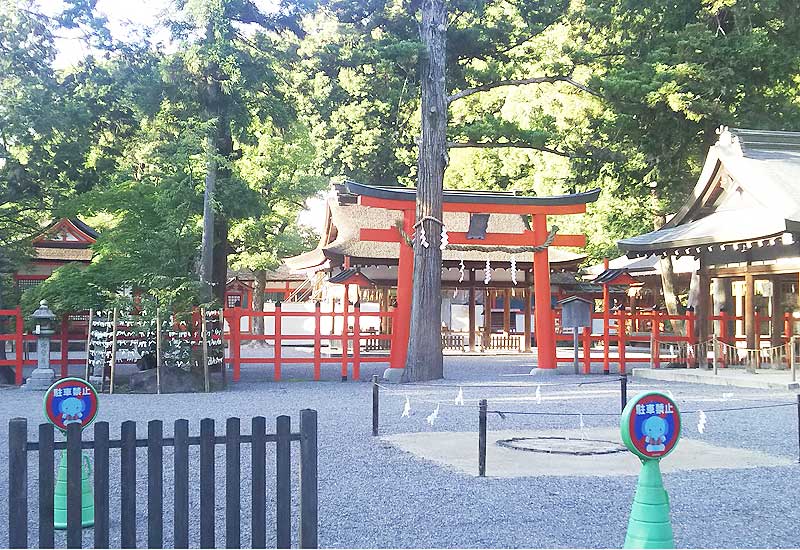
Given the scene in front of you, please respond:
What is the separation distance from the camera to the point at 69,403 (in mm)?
5758

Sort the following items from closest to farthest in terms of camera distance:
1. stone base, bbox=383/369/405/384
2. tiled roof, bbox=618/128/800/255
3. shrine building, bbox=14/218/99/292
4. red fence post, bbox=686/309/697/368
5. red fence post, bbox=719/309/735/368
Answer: tiled roof, bbox=618/128/800/255
stone base, bbox=383/369/405/384
red fence post, bbox=719/309/735/368
red fence post, bbox=686/309/697/368
shrine building, bbox=14/218/99/292

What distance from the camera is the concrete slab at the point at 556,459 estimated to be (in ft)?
26.4

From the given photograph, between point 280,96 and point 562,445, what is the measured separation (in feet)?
39.1

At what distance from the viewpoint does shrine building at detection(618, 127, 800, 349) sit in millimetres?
16422

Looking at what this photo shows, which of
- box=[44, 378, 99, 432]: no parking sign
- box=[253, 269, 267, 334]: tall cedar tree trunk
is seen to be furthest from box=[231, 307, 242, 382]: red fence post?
box=[253, 269, 267, 334]: tall cedar tree trunk

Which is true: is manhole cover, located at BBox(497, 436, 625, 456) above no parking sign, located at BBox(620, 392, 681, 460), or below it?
below

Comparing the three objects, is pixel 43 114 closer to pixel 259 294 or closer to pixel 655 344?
pixel 655 344

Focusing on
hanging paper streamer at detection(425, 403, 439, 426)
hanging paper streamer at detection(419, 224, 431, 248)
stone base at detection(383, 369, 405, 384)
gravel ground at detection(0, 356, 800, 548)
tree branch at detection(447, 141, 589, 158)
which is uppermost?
tree branch at detection(447, 141, 589, 158)

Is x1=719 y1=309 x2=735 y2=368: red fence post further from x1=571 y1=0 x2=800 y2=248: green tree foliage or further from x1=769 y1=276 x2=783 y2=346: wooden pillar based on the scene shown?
x1=571 y1=0 x2=800 y2=248: green tree foliage

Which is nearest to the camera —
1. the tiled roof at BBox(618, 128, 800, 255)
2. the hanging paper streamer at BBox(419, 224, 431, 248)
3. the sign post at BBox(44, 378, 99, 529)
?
the sign post at BBox(44, 378, 99, 529)

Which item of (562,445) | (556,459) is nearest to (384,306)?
(562,445)

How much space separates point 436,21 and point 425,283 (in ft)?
17.7

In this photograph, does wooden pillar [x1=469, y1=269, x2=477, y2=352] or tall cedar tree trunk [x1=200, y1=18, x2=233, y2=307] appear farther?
wooden pillar [x1=469, y1=269, x2=477, y2=352]

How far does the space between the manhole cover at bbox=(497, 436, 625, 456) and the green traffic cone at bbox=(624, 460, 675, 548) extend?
416 centimetres
